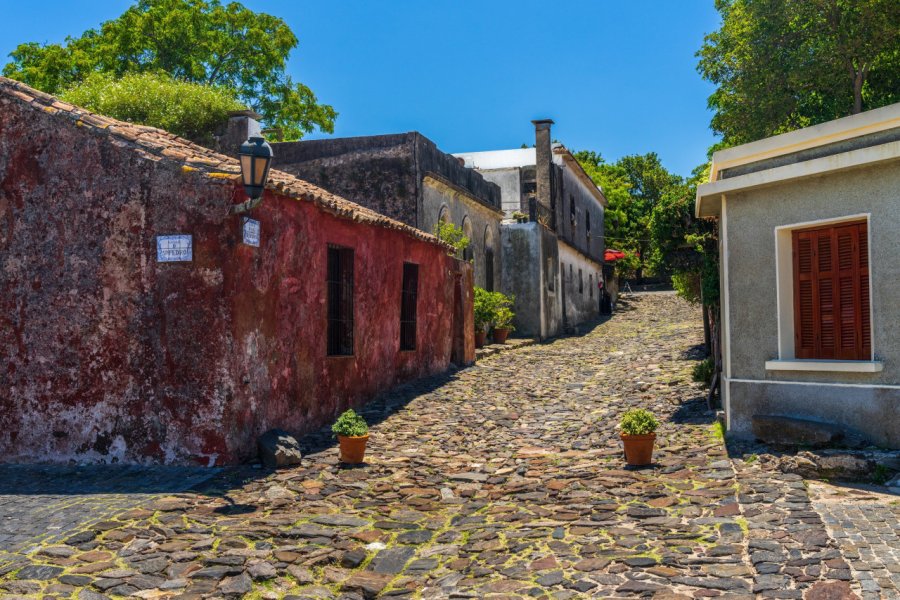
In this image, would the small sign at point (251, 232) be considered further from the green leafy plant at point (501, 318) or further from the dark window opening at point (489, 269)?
the dark window opening at point (489, 269)

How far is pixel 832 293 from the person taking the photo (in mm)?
8430

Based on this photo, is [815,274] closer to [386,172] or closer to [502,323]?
[386,172]

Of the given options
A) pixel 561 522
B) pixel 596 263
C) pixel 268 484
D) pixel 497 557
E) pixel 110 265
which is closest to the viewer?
pixel 497 557

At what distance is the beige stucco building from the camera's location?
7.82 metres

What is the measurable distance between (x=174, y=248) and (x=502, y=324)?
40.3 feet

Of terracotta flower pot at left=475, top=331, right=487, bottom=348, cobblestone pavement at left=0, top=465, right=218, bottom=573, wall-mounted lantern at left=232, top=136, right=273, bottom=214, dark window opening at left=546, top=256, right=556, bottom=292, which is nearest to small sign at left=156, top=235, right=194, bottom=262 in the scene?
wall-mounted lantern at left=232, top=136, right=273, bottom=214

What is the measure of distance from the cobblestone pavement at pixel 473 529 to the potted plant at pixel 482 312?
825cm

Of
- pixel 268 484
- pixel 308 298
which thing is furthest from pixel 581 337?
pixel 268 484

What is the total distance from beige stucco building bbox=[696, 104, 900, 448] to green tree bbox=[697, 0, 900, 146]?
10702mm

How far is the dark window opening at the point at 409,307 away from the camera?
1376cm

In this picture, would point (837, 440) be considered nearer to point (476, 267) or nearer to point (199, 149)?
point (199, 149)

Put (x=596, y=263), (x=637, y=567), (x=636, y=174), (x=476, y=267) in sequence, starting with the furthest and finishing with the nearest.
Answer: (x=636, y=174) → (x=596, y=263) → (x=476, y=267) → (x=637, y=567)

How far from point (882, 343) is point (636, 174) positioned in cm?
4293

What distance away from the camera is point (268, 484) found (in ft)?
25.7
